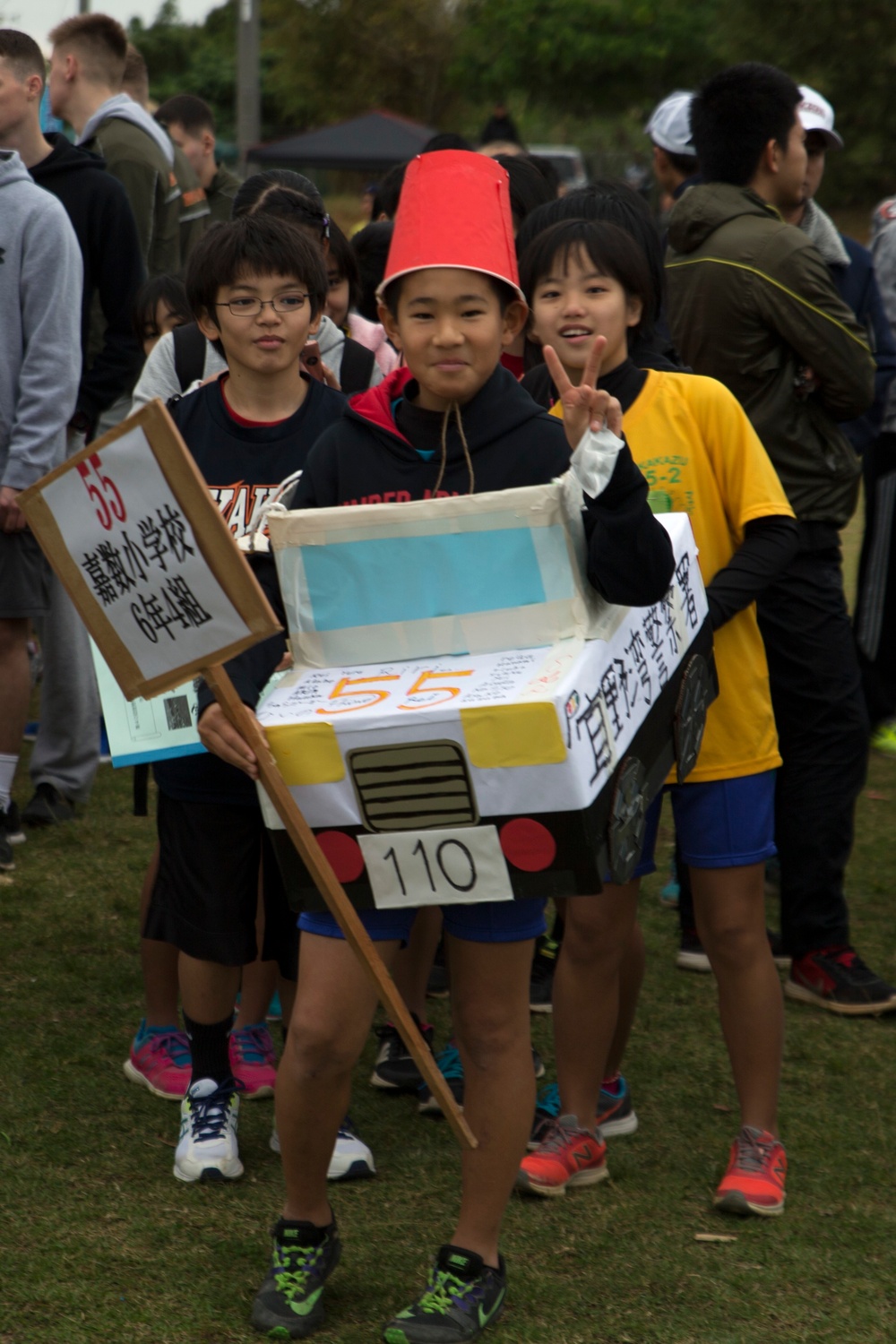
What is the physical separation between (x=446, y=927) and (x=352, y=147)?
2132 cm

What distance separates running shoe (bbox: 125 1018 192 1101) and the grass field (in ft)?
0.13

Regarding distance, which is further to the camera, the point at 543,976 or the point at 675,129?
the point at 675,129

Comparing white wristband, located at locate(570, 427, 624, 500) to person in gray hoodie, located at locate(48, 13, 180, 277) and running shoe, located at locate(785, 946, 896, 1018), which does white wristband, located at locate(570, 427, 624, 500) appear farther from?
person in gray hoodie, located at locate(48, 13, 180, 277)

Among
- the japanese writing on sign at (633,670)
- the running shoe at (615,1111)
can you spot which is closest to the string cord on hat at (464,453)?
the japanese writing on sign at (633,670)

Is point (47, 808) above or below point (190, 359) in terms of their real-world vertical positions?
below

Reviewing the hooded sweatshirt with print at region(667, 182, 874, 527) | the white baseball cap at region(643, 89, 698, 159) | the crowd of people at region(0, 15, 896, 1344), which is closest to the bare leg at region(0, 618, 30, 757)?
the crowd of people at region(0, 15, 896, 1344)

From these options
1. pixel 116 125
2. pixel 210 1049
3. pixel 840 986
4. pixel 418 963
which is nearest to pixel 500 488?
pixel 210 1049

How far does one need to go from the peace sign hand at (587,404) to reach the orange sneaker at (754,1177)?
1509mm

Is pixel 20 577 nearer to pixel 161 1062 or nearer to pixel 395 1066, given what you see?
pixel 161 1062

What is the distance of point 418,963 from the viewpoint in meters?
3.71

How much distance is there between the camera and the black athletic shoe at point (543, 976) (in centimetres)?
414

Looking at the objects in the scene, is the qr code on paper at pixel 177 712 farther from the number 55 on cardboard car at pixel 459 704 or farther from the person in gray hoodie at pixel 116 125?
the person in gray hoodie at pixel 116 125

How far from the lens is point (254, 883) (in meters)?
3.20

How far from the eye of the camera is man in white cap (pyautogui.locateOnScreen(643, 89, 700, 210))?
6.01m
